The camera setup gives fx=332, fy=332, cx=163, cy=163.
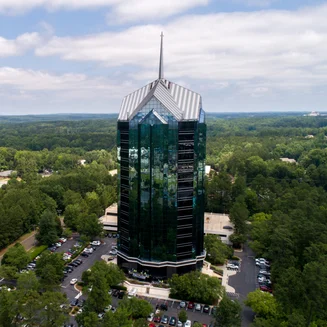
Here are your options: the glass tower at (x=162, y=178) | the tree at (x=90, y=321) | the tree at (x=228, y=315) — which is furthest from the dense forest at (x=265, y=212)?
the tree at (x=90, y=321)

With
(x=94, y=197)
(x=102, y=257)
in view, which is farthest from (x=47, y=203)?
(x=102, y=257)

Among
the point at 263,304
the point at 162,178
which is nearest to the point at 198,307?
the point at 263,304

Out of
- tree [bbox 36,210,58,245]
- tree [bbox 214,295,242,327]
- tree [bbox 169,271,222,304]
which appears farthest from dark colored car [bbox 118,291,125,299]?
tree [bbox 36,210,58,245]

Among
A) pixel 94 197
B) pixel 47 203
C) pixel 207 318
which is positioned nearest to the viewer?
pixel 207 318

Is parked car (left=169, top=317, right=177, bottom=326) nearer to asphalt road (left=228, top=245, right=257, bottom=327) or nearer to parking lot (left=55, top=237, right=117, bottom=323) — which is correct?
asphalt road (left=228, top=245, right=257, bottom=327)

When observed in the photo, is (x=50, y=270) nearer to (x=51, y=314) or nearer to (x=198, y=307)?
(x=51, y=314)

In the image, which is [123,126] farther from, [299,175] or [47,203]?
[299,175]

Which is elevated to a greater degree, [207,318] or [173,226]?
[173,226]
